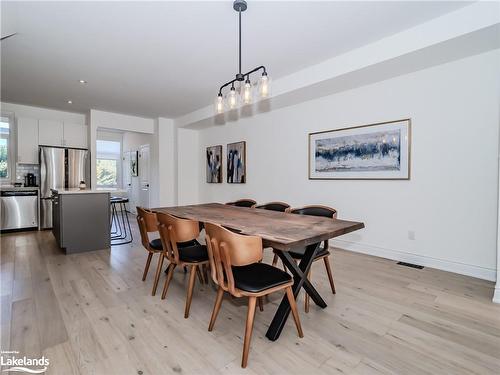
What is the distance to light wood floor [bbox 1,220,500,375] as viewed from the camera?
155 cm

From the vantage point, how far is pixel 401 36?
105 inches

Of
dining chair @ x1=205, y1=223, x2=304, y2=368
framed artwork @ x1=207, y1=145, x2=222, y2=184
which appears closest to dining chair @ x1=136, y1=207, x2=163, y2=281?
dining chair @ x1=205, y1=223, x2=304, y2=368

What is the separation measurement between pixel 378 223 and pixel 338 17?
257 centimetres

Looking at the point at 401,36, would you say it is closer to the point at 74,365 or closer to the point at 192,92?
the point at 192,92

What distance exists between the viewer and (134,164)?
7852 millimetres

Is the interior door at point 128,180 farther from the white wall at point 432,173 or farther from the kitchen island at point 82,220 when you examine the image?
the white wall at point 432,173

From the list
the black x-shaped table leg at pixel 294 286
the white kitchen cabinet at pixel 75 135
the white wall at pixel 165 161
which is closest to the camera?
the black x-shaped table leg at pixel 294 286

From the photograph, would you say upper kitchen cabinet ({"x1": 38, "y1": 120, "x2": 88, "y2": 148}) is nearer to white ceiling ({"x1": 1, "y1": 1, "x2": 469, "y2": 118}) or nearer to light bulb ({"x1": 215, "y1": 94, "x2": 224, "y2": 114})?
white ceiling ({"x1": 1, "y1": 1, "x2": 469, "y2": 118})

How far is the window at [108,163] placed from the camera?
808cm

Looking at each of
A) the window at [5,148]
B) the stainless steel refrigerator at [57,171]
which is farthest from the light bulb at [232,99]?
the window at [5,148]

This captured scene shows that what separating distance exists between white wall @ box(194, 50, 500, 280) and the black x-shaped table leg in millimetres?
1839

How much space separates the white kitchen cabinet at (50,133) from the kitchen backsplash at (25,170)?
623 millimetres

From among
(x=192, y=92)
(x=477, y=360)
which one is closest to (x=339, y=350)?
(x=477, y=360)

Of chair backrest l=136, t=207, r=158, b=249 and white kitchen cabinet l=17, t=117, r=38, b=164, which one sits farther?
white kitchen cabinet l=17, t=117, r=38, b=164
